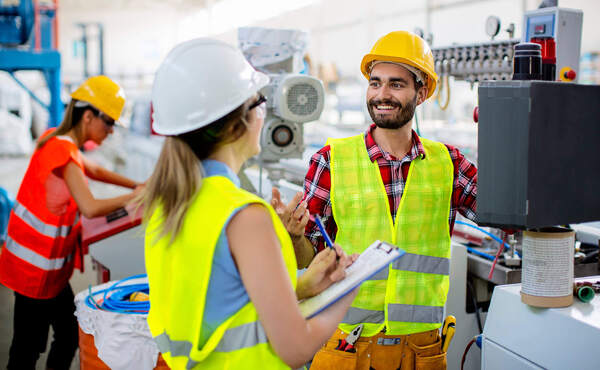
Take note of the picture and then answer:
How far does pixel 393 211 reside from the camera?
1683 millimetres

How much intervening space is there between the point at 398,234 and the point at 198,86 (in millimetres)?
810

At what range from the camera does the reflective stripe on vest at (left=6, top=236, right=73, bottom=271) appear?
248 centimetres

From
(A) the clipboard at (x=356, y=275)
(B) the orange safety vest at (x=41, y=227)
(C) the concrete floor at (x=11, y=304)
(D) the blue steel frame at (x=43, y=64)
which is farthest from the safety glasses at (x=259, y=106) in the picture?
(D) the blue steel frame at (x=43, y=64)

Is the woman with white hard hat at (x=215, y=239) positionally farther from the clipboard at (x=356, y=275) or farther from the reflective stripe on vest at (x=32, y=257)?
the reflective stripe on vest at (x=32, y=257)

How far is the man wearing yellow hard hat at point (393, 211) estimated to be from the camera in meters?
1.66

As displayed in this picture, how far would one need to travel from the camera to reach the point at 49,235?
249cm

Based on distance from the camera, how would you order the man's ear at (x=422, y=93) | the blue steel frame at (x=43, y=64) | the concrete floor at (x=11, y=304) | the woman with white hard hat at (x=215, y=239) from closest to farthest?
the woman with white hard hat at (x=215, y=239) → the man's ear at (x=422, y=93) → the concrete floor at (x=11, y=304) → the blue steel frame at (x=43, y=64)

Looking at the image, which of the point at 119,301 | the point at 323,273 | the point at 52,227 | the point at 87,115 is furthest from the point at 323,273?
the point at 87,115

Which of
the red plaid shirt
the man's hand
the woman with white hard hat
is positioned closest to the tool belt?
the red plaid shirt

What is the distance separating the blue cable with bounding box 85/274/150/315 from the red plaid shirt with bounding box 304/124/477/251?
2.66 feet

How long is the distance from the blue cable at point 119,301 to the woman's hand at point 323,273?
1093mm

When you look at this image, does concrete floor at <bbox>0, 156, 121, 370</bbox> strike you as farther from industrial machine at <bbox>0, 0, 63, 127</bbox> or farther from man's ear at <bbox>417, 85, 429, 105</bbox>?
man's ear at <bbox>417, 85, 429, 105</bbox>

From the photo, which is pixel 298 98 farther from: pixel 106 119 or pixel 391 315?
pixel 391 315

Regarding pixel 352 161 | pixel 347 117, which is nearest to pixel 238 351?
pixel 352 161
